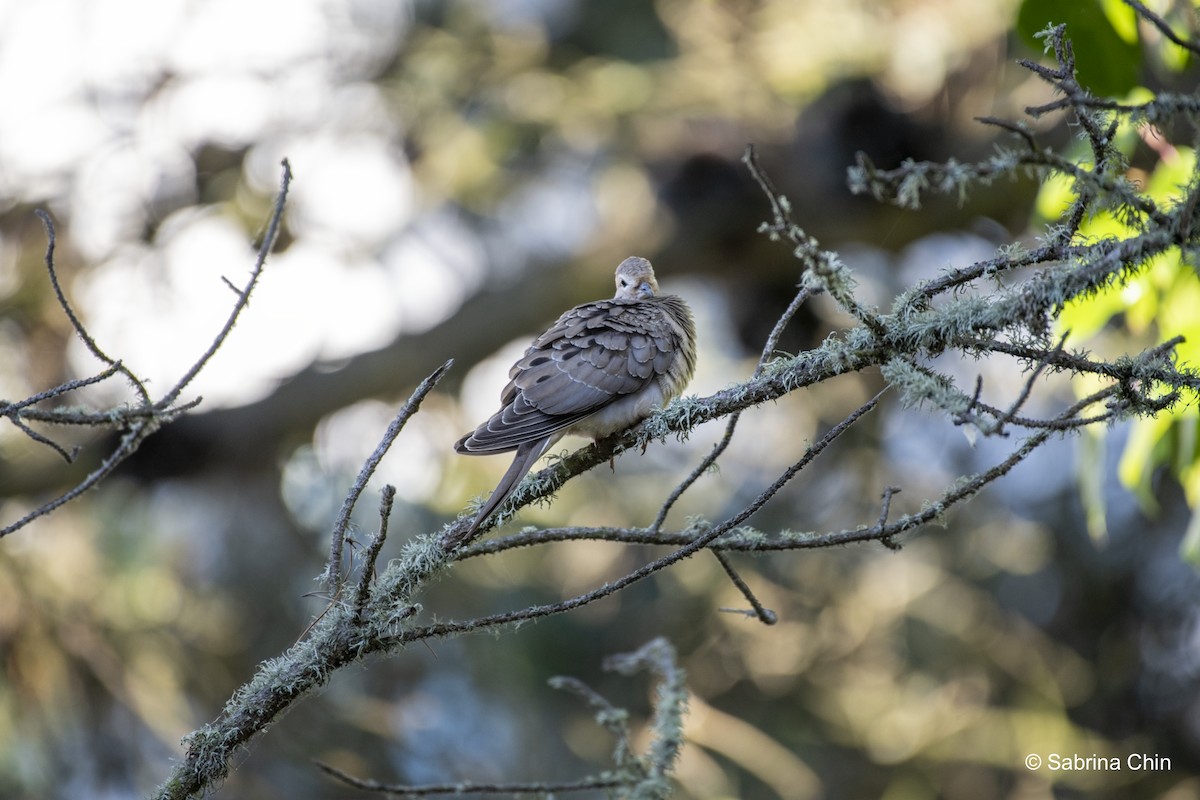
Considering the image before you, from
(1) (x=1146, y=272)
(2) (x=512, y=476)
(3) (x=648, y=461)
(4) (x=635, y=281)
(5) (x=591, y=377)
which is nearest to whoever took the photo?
(1) (x=1146, y=272)

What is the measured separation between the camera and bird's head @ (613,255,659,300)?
15.1 ft

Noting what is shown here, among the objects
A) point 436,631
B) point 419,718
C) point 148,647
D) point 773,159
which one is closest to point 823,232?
point 773,159

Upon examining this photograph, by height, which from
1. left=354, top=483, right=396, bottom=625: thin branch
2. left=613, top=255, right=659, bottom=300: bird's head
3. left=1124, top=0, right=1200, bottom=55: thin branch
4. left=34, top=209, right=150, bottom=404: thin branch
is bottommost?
left=354, top=483, right=396, bottom=625: thin branch

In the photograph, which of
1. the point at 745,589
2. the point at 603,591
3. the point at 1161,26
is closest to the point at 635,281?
the point at 745,589

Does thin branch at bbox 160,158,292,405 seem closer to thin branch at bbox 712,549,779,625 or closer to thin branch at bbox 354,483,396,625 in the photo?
thin branch at bbox 354,483,396,625

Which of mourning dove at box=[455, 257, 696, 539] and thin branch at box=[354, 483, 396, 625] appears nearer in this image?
thin branch at box=[354, 483, 396, 625]

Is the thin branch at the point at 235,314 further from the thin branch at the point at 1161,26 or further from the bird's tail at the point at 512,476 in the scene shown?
the thin branch at the point at 1161,26

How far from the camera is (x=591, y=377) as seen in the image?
367 centimetres

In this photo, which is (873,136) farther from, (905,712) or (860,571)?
(905,712)

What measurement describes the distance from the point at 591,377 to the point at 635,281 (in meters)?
1.09

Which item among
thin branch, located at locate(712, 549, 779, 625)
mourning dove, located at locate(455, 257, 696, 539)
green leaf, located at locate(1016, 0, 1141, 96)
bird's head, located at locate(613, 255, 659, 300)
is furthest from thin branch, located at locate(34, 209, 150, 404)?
bird's head, located at locate(613, 255, 659, 300)

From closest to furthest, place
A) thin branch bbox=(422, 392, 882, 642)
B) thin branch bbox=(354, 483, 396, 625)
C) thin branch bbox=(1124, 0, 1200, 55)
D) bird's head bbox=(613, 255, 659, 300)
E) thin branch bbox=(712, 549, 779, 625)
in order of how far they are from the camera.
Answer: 1. thin branch bbox=(1124, 0, 1200, 55)
2. thin branch bbox=(354, 483, 396, 625)
3. thin branch bbox=(422, 392, 882, 642)
4. thin branch bbox=(712, 549, 779, 625)
5. bird's head bbox=(613, 255, 659, 300)

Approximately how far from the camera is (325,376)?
7.36 m

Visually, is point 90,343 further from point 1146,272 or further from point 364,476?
point 1146,272
